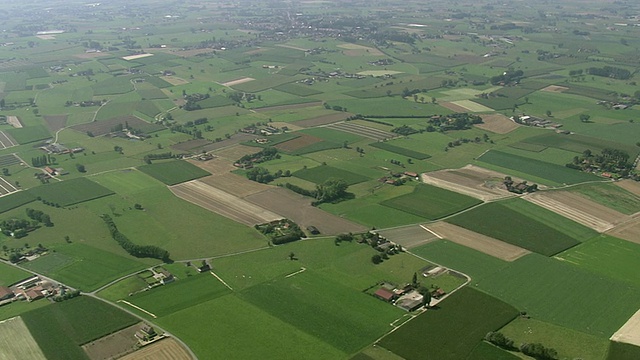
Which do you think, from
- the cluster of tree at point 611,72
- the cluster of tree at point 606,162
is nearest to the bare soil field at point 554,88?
the cluster of tree at point 611,72

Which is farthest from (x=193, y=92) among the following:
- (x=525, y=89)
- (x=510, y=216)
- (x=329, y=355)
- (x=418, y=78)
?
(x=329, y=355)

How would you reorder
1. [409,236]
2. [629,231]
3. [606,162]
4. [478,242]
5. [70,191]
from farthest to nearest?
[606,162], [70,191], [629,231], [409,236], [478,242]

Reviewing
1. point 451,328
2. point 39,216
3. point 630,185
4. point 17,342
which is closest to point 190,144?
point 39,216

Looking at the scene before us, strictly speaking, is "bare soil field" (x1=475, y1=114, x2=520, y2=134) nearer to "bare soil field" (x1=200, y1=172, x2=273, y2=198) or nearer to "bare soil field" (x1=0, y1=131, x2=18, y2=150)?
"bare soil field" (x1=200, y1=172, x2=273, y2=198)

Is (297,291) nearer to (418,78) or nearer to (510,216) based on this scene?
(510,216)

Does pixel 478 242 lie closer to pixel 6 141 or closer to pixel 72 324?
pixel 72 324

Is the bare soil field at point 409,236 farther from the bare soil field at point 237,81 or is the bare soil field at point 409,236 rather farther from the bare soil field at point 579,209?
the bare soil field at point 237,81

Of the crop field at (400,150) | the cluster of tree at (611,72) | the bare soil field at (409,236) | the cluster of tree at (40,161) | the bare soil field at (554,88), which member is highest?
the cluster of tree at (611,72)
